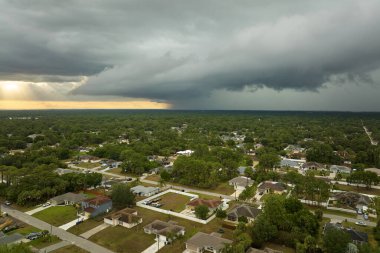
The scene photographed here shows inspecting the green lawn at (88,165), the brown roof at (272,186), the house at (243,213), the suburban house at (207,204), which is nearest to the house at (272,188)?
the brown roof at (272,186)

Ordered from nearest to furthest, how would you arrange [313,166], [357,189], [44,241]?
[44,241] < [357,189] < [313,166]

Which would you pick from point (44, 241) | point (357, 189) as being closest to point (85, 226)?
point (44, 241)

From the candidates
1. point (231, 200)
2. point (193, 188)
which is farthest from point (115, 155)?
point (231, 200)

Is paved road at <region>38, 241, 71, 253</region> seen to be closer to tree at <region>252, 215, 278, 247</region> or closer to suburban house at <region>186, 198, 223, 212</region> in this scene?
suburban house at <region>186, 198, 223, 212</region>

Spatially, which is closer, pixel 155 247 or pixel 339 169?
pixel 155 247

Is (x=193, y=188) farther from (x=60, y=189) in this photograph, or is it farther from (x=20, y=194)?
(x=20, y=194)

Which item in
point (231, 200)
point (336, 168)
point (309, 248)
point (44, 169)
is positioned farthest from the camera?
point (336, 168)

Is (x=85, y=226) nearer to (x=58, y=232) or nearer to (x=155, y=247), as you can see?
(x=58, y=232)
